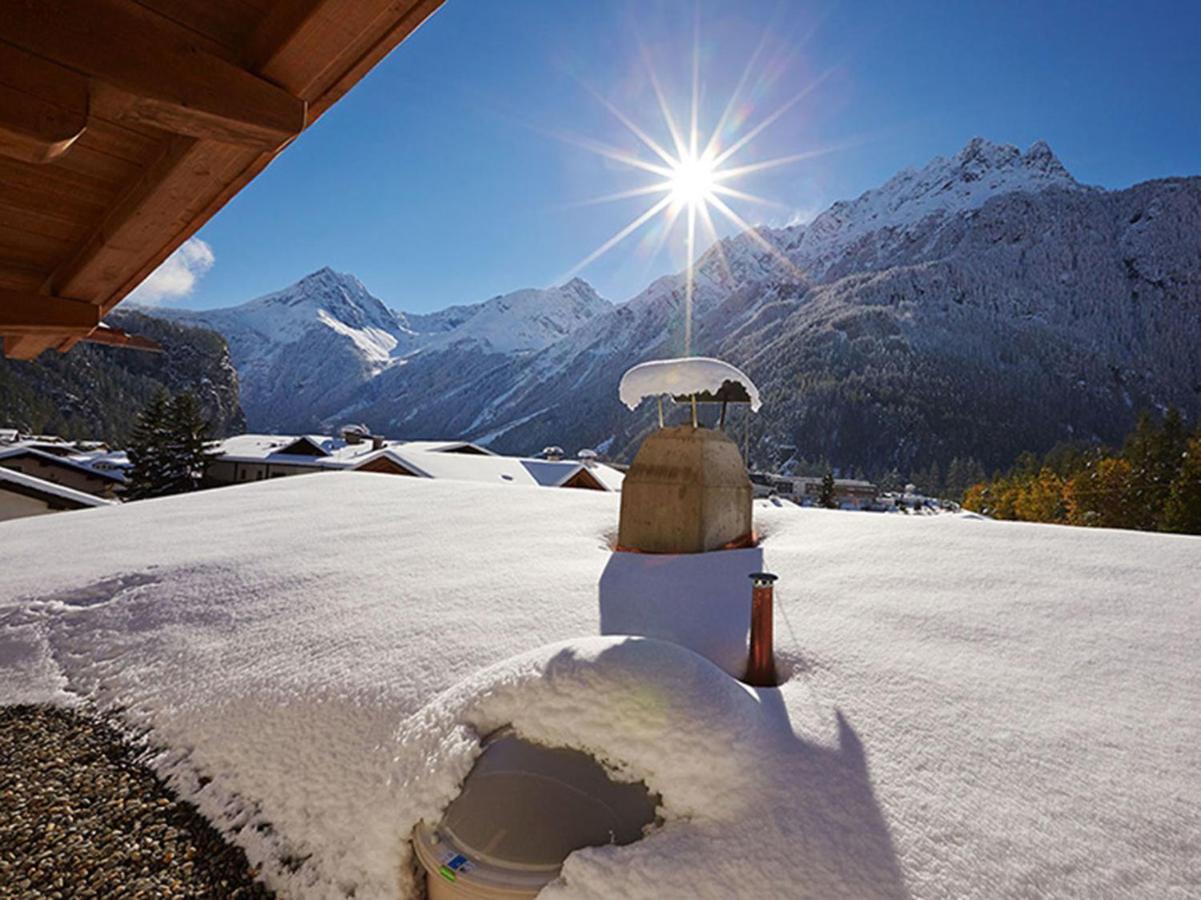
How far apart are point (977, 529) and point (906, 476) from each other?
A: 106 metres

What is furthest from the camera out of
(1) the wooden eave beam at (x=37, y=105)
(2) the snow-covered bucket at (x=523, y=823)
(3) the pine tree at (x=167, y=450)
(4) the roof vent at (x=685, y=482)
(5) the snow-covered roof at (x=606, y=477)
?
(3) the pine tree at (x=167, y=450)

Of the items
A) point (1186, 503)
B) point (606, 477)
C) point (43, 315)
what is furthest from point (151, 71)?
point (1186, 503)

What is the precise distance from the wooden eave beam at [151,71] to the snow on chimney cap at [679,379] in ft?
16.9

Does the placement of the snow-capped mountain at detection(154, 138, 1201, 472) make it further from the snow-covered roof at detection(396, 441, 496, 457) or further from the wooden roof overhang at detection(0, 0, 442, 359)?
the wooden roof overhang at detection(0, 0, 442, 359)

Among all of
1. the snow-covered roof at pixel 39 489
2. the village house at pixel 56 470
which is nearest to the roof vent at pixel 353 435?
the village house at pixel 56 470

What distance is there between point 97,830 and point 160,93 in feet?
11.8

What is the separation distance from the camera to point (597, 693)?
8.36 feet

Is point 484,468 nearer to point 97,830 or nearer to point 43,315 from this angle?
point 43,315

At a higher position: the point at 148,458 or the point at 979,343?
the point at 979,343

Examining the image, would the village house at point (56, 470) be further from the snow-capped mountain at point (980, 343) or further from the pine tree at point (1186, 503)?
the snow-capped mountain at point (980, 343)

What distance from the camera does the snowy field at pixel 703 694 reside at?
6.98 feet

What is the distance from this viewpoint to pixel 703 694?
2539mm

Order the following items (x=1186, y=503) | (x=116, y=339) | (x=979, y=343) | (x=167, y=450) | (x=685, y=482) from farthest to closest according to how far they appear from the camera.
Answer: (x=979, y=343), (x=167, y=450), (x=1186, y=503), (x=685, y=482), (x=116, y=339)

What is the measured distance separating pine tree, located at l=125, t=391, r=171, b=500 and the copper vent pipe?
33.3 metres
